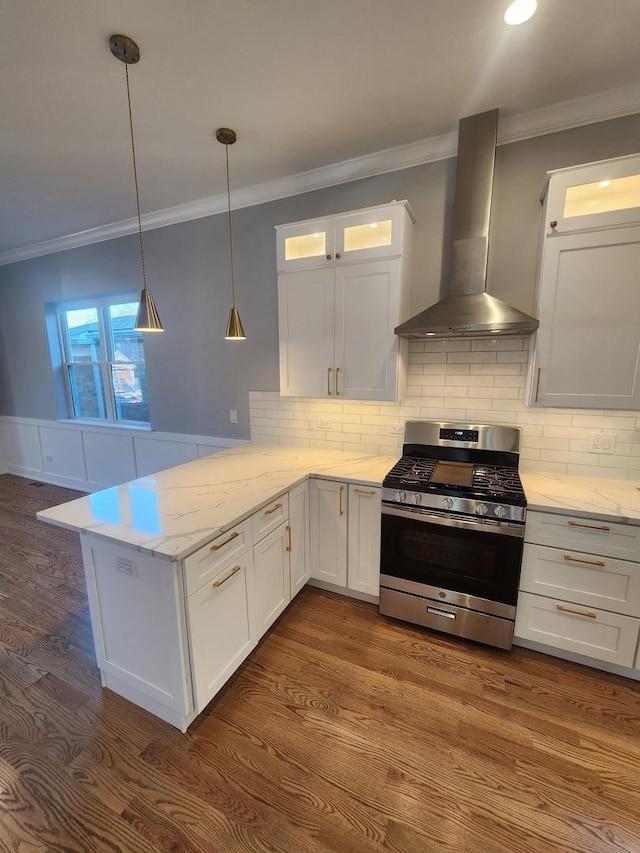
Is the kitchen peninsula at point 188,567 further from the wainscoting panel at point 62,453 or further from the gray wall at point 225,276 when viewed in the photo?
the wainscoting panel at point 62,453

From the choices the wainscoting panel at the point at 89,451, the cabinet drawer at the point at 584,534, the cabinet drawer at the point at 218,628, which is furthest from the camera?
the wainscoting panel at the point at 89,451

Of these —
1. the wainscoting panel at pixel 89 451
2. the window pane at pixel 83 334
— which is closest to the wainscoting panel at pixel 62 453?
the wainscoting panel at pixel 89 451

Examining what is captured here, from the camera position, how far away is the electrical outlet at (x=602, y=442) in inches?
80.0

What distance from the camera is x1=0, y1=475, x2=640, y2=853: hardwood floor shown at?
3.94ft

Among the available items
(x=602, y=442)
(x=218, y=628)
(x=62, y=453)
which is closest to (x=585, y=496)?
(x=602, y=442)

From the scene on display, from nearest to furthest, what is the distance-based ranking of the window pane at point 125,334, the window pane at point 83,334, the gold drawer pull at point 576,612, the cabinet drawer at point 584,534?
1. the cabinet drawer at point 584,534
2. the gold drawer pull at point 576,612
3. the window pane at point 125,334
4. the window pane at point 83,334

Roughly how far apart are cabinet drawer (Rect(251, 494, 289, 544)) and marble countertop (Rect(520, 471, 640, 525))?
4.21 ft

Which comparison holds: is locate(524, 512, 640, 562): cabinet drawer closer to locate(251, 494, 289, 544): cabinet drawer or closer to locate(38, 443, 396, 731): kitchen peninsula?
locate(38, 443, 396, 731): kitchen peninsula

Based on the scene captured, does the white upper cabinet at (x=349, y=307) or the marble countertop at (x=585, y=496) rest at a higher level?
the white upper cabinet at (x=349, y=307)

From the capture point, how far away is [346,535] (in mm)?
2268

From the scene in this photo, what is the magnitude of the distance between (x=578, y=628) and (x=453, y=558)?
0.67m

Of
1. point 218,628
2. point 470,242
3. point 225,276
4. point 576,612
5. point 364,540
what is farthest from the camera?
point 225,276

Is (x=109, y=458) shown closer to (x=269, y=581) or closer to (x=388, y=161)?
(x=269, y=581)

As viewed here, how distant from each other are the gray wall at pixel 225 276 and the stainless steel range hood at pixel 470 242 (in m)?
0.17
